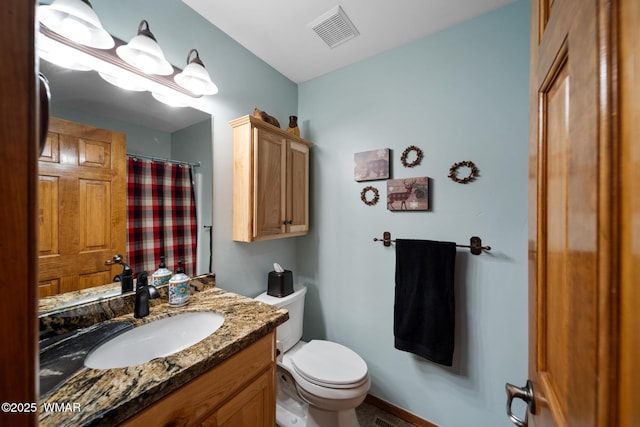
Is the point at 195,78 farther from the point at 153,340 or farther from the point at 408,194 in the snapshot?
the point at 408,194

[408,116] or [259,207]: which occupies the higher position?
[408,116]

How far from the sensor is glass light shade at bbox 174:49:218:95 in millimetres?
1121

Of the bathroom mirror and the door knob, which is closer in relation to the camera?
the door knob

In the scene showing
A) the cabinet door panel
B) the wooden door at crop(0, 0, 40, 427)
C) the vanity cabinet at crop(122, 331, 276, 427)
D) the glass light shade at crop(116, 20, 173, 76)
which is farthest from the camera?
the glass light shade at crop(116, 20, 173, 76)

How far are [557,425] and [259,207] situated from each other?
4.42 feet

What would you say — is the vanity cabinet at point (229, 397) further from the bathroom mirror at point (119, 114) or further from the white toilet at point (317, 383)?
the bathroom mirror at point (119, 114)

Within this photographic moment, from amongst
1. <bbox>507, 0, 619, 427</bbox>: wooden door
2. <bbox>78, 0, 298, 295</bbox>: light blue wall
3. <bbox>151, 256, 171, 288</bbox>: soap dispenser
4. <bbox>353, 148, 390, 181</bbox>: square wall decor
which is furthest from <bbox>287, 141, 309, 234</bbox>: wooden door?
<bbox>507, 0, 619, 427</bbox>: wooden door

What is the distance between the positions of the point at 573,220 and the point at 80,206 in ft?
4.65

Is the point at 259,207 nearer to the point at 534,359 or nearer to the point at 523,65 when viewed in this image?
the point at 534,359

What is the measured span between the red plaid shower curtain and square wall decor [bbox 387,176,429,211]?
47.7 inches

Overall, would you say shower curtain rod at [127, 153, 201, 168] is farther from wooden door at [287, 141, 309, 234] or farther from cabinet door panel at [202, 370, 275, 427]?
cabinet door panel at [202, 370, 275, 427]

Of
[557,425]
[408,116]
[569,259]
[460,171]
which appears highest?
[408,116]

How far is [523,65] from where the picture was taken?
3.80ft

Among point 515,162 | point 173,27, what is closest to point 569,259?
point 515,162
